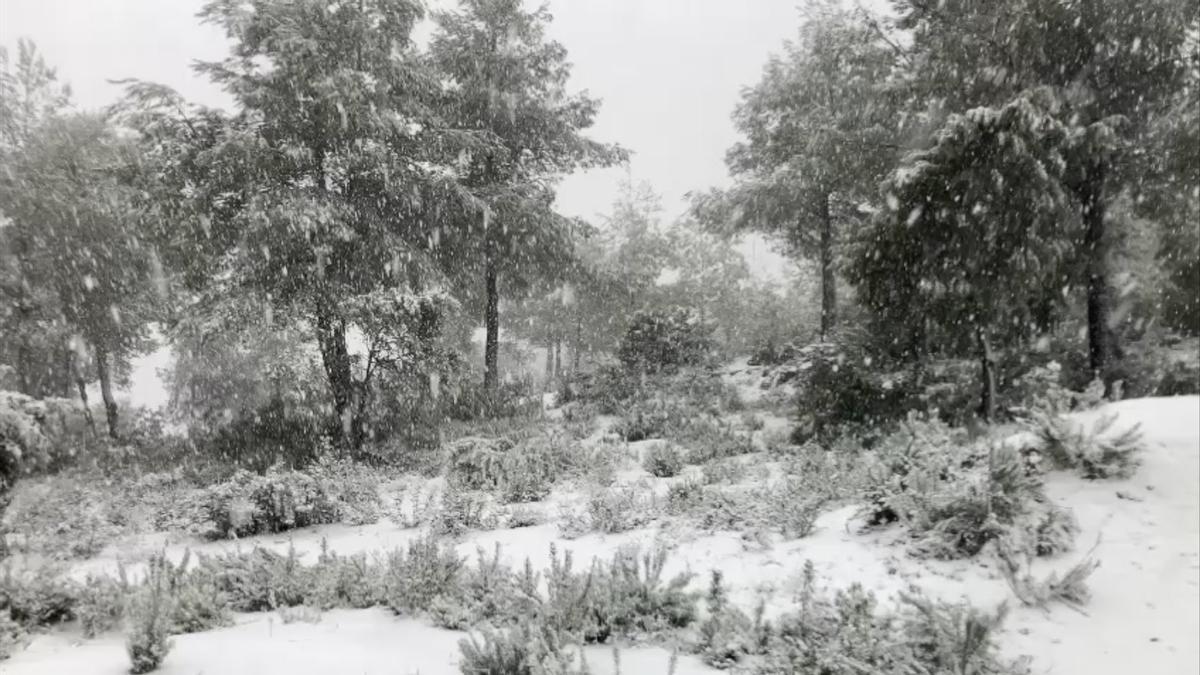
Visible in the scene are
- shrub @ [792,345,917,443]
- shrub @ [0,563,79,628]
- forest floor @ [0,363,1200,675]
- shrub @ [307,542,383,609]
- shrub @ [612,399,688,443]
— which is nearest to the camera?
forest floor @ [0,363,1200,675]

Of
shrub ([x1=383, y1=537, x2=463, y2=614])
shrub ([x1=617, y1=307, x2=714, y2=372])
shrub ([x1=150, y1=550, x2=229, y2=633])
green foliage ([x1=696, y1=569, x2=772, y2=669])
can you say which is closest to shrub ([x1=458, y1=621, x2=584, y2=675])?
green foliage ([x1=696, y1=569, x2=772, y2=669])

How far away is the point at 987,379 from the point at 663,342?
26.1 feet

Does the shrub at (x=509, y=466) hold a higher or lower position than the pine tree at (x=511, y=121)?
lower

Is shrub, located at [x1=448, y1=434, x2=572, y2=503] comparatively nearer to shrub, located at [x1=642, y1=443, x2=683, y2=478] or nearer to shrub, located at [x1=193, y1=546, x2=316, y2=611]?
shrub, located at [x1=642, y1=443, x2=683, y2=478]

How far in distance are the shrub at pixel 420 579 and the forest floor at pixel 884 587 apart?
132 millimetres

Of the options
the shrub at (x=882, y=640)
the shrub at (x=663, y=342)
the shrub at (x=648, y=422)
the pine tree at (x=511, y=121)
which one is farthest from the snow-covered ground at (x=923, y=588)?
the pine tree at (x=511, y=121)

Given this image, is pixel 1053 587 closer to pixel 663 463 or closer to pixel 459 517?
pixel 663 463

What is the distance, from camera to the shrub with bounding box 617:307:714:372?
15.8m

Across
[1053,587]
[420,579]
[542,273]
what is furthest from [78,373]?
[1053,587]

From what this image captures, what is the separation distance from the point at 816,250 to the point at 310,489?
680 inches

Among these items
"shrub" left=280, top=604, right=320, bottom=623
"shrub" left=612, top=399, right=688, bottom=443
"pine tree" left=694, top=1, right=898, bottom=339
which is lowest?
"shrub" left=280, top=604, right=320, bottom=623

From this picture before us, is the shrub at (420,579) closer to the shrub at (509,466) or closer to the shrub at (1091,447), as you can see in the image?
the shrub at (509,466)

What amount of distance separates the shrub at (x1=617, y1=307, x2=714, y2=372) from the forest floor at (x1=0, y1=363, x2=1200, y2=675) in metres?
9.81

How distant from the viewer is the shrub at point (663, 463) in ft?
27.3
